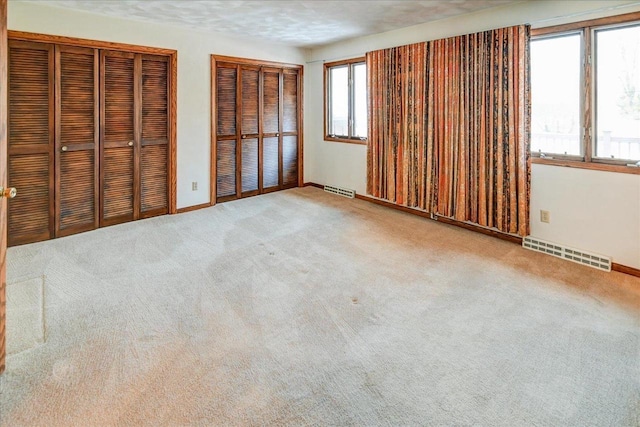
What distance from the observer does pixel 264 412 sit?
1.65m

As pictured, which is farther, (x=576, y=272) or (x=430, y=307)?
(x=576, y=272)

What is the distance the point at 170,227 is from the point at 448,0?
3.61 meters

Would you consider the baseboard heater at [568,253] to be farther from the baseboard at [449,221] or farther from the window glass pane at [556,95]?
the window glass pane at [556,95]

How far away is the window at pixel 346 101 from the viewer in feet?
18.3

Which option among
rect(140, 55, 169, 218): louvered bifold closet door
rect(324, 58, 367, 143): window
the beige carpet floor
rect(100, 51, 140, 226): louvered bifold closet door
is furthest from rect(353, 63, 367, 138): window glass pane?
rect(100, 51, 140, 226): louvered bifold closet door

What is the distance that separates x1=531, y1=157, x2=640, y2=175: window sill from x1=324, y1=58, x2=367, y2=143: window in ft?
7.98

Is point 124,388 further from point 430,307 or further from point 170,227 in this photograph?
point 170,227

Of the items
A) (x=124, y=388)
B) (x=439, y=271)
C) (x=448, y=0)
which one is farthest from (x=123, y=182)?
(x=448, y=0)

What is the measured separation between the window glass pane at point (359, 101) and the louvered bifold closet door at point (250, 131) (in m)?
1.39

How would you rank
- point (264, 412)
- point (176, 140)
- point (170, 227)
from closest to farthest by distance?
point (264, 412)
point (170, 227)
point (176, 140)

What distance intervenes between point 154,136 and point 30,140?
4.04ft

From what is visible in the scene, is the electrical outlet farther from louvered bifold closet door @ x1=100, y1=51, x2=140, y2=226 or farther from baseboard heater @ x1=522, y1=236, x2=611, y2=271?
louvered bifold closet door @ x1=100, y1=51, x2=140, y2=226

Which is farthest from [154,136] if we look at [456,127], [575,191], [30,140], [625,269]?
[625,269]

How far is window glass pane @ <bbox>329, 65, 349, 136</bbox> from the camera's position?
5805 millimetres
